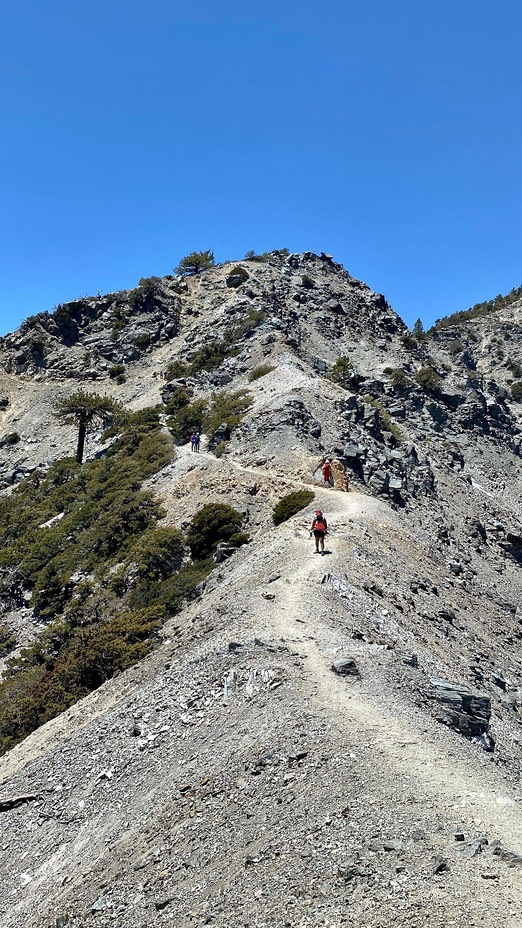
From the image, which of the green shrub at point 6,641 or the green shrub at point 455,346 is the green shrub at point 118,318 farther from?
the green shrub at point 6,641

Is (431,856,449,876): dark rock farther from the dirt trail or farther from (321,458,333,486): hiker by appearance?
(321,458,333,486): hiker

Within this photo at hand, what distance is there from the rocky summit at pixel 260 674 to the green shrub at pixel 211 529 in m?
0.15

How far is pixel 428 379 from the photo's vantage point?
74250mm

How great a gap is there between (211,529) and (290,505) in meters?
3.92

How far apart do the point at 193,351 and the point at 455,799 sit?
67406mm

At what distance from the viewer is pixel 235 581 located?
24297mm

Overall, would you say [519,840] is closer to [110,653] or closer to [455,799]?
[455,799]

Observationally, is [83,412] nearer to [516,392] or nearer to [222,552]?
[222,552]

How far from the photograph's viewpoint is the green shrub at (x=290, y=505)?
30.3 m

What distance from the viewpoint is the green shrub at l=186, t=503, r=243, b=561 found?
3066 cm

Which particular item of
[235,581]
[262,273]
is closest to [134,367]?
[262,273]

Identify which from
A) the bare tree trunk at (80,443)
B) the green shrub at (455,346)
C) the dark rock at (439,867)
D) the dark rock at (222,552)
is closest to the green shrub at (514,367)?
the green shrub at (455,346)

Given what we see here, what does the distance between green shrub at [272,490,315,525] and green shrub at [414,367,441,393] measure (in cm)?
4512

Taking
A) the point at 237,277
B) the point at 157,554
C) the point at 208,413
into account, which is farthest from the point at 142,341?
the point at 157,554
